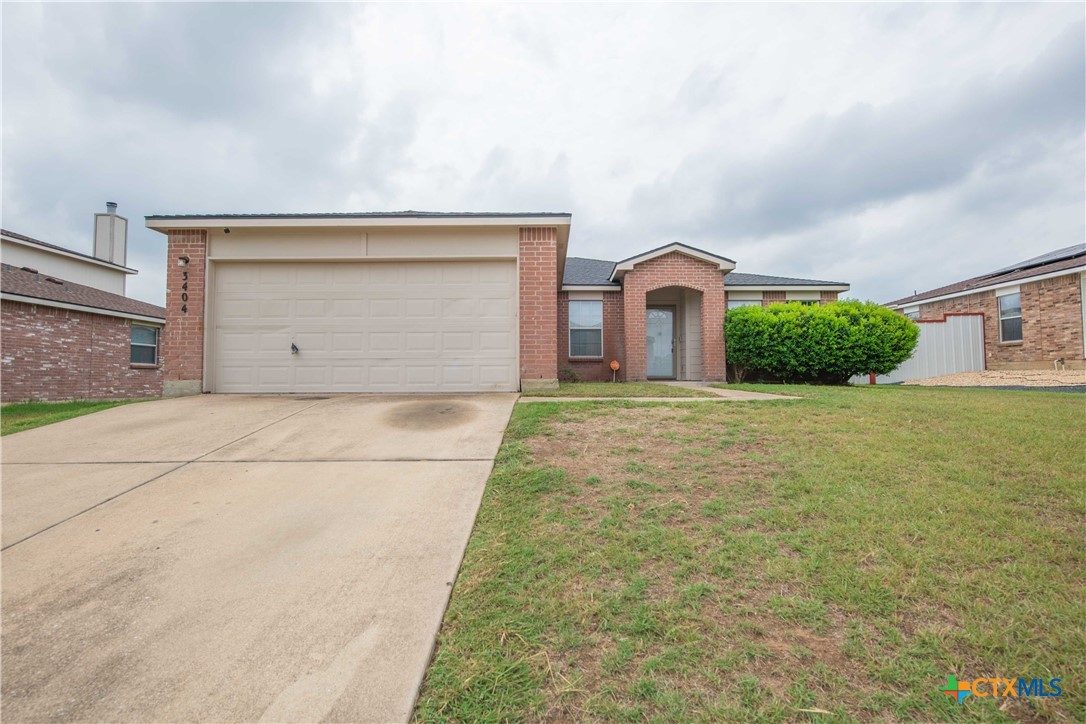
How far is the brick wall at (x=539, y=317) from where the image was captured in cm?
827

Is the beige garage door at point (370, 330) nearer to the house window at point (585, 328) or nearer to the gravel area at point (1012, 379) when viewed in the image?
the house window at point (585, 328)

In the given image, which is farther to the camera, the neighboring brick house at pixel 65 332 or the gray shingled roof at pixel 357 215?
the neighboring brick house at pixel 65 332

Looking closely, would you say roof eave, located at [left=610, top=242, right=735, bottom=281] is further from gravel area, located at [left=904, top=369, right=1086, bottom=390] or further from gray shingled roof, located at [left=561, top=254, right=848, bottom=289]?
gravel area, located at [left=904, top=369, right=1086, bottom=390]

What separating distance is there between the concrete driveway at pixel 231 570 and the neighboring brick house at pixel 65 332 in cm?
1092

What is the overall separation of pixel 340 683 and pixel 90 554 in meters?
2.35

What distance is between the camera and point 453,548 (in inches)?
108

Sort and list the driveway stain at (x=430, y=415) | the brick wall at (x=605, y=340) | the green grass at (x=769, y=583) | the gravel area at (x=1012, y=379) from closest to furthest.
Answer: the green grass at (x=769, y=583) → the driveway stain at (x=430, y=415) → the gravel area at (x=1012, y=379) → the brick wall at (x=605, y=340)

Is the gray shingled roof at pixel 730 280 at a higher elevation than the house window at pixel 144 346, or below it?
higher

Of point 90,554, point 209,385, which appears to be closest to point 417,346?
point 209,385

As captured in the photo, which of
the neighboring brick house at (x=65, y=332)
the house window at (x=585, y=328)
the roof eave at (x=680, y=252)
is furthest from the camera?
the house window at (x=585, y=328)

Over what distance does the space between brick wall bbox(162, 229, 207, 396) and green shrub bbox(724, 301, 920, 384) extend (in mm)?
12989

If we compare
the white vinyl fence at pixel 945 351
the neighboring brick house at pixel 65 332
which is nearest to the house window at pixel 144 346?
the neighboring brick house at pixel 65 332

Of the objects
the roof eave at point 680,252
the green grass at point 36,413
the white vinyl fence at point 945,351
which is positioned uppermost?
the roof eave at point 680,252

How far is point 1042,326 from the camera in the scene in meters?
14.6
